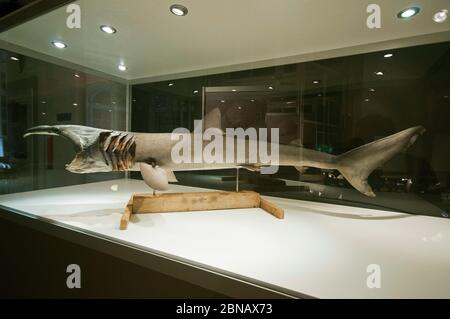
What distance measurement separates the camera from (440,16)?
1.08 m

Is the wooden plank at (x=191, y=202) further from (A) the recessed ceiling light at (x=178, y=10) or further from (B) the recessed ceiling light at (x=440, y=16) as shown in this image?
(B) the recessed ceiling light at (x=440, y=16)

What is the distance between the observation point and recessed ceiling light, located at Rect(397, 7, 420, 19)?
1.11 m

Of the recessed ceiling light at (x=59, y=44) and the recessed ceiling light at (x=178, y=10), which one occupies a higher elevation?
the recessed ceiling light at (x=178, y=10)

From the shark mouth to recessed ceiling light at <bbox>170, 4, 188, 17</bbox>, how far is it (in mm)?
713

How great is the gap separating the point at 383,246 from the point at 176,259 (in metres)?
0.74

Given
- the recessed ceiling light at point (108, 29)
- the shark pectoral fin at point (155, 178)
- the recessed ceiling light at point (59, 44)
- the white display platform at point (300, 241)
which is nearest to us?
the white display platform at point (300, 241)

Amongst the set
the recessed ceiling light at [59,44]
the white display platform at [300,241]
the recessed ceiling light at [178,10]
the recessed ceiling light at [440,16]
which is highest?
the recessed ceiling light at [178,10]

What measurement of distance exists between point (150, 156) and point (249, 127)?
0.61 metres

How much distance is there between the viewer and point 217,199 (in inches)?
57.3

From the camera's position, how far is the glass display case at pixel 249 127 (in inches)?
33.1

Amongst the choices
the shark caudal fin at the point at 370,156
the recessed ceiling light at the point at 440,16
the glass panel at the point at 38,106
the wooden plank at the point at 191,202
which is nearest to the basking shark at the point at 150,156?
the shark caudal fin at the point at 370,156

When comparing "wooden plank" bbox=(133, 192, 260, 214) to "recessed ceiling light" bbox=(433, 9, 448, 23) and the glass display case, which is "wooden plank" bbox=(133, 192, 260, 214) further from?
"recessed ceiling light" bbox=(433, 9, 448, 23)

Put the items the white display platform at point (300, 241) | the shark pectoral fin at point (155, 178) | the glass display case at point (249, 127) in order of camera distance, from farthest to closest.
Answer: the shark pectoral fin at point (155, 178)
the glass display case at point (249, 127)
the white display platform at point (300, 241)

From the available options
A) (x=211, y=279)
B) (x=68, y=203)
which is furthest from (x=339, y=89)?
(x=68, y=203)
